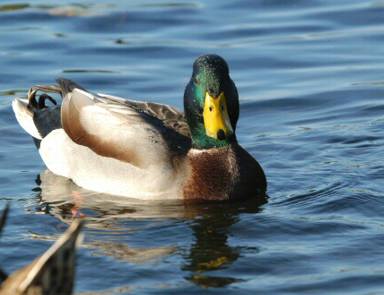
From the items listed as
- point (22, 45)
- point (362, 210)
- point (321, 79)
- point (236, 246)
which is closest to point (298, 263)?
point (236, 246)

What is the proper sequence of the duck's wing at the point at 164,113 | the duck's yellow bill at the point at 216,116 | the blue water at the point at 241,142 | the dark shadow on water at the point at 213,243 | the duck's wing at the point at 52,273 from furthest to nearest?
the duck's wing at the point at 164,113
the duck's yellow bill at the point at 216,116
the blue water at the point at 241,142
the dark shadow on water at the point at 213,243
the duck's wing at the point at 52,273

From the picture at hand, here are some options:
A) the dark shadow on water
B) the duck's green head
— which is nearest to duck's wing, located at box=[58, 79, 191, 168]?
the duck's green head

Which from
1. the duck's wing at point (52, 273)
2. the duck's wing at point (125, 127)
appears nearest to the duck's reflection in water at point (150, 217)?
the duck's wing at point (125, 127)

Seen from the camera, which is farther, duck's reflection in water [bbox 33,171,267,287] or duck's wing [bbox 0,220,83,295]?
duck's reflection in water [bbox 33,171,267,287]

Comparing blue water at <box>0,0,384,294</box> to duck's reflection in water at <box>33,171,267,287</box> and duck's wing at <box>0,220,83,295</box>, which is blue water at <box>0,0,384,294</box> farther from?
duck's wing at <box>0,220,83,295</box>

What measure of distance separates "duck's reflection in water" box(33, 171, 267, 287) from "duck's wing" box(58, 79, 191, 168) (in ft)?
1.31

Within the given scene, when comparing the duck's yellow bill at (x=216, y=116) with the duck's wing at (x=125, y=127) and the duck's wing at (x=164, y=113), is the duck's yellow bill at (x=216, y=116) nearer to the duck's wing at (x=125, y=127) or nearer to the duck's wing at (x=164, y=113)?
the duck's wing at (x=125, y=127)

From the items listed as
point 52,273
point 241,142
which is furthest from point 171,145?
point 52,273

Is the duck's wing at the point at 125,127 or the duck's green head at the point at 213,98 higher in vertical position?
the duck's green head at the point at 213,98

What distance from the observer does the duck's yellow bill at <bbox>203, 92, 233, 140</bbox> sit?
396 inches

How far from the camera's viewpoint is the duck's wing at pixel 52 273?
5598mm

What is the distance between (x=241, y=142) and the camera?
39.5ft

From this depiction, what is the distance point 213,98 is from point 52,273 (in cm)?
453

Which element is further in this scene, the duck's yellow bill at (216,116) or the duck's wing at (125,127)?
the duck's wing at (125,127)
